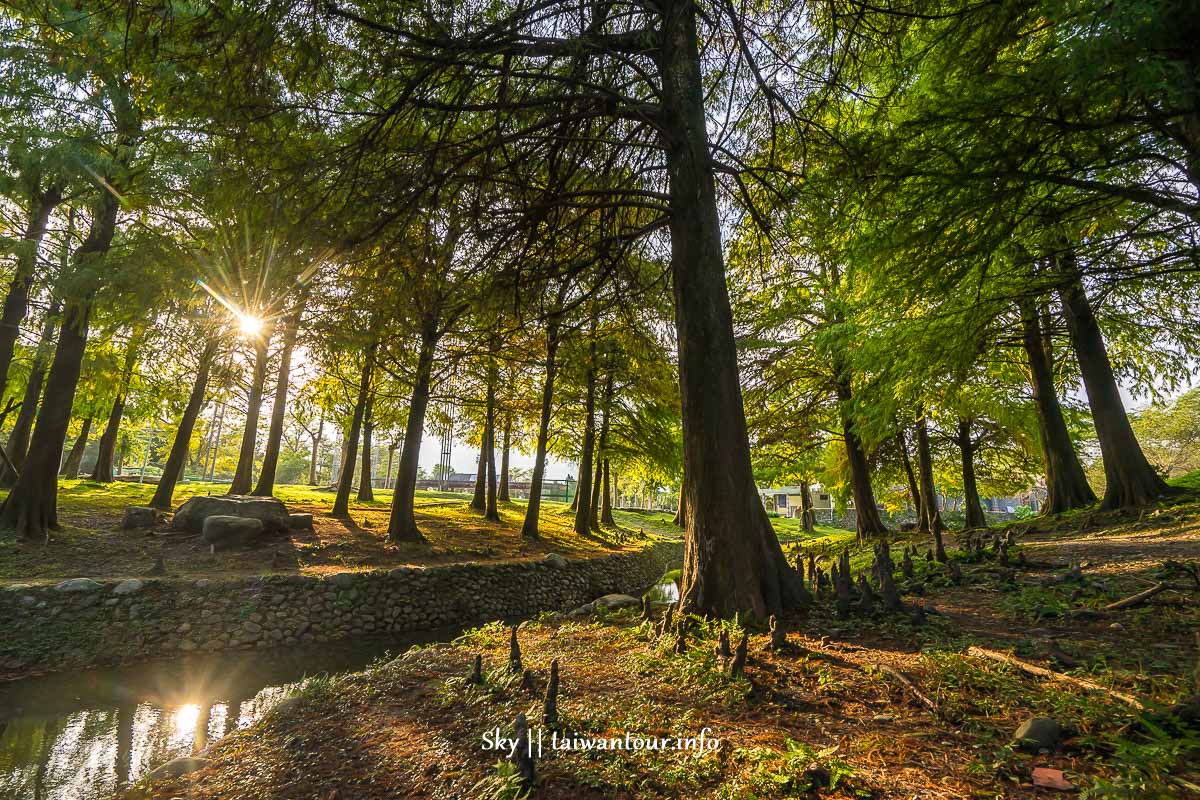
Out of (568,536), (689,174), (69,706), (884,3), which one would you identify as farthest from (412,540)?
(884,3)

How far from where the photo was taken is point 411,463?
1291cm

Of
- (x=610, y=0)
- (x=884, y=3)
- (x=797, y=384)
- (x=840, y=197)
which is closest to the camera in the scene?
(x=610, y=0)

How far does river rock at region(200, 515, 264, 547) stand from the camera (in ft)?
32.4

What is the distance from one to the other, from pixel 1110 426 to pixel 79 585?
17998 mm

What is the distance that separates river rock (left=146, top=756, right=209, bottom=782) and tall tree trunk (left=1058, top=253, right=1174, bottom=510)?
12.8 meters

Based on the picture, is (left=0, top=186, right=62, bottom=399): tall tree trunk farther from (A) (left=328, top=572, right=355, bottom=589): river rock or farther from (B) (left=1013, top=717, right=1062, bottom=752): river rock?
(B) (left=1013, top=717, right=1062, bottom=752): river rock

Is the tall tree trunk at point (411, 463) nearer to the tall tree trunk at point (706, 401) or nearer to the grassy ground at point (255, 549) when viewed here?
the grassy ground at point (255, 549)

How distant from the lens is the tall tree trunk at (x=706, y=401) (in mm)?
4789

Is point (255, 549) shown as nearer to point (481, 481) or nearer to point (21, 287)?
point (21, 287)

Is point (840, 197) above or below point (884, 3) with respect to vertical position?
below

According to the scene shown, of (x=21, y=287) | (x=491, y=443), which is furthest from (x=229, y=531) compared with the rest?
(x=491, y=443)

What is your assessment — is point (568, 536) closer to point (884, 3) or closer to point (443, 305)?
point (443, 305)

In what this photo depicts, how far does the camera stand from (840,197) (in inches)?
202

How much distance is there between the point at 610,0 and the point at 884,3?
3.21 meters
